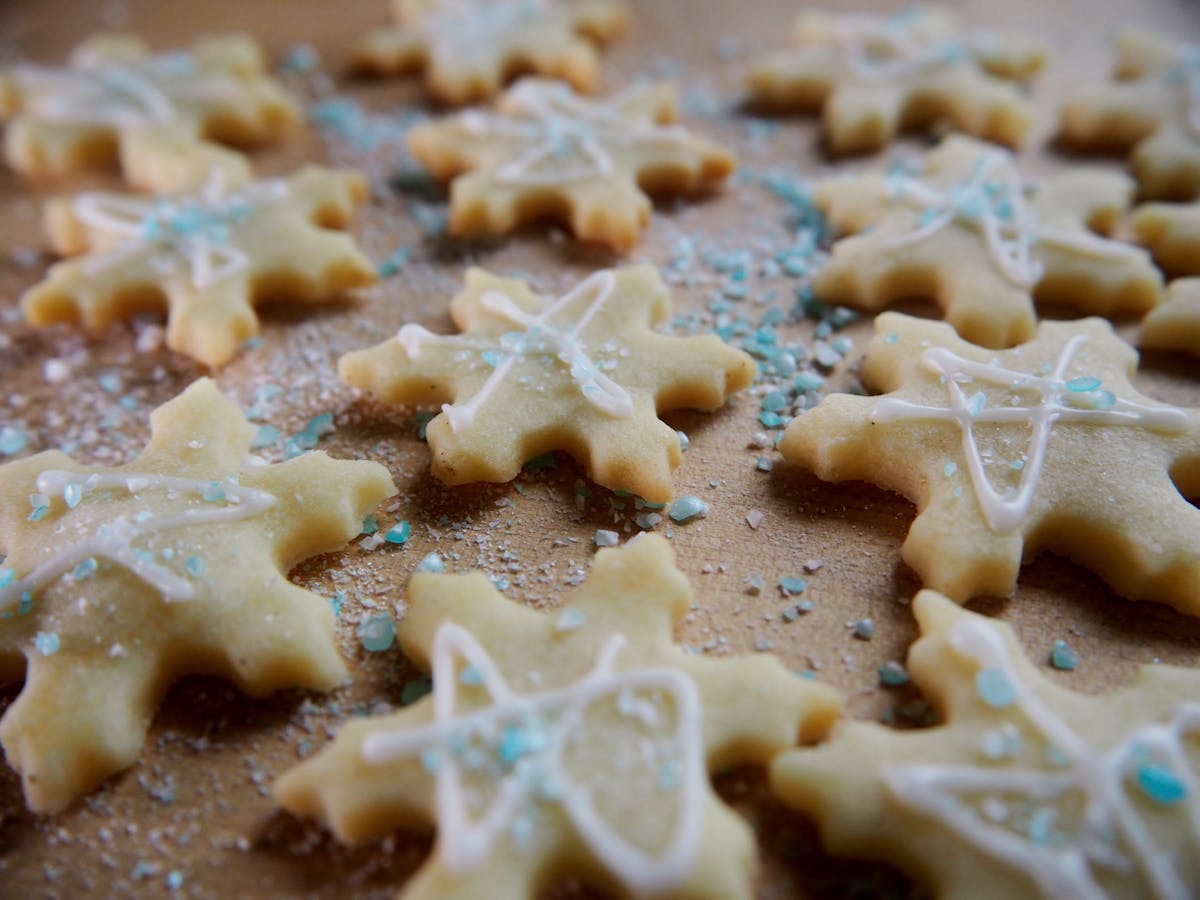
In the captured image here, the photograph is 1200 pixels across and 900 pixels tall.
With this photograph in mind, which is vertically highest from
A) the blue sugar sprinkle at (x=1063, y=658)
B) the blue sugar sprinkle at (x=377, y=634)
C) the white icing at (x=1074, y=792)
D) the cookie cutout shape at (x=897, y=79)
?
the cookie cutout shape at (x=897, y=79)

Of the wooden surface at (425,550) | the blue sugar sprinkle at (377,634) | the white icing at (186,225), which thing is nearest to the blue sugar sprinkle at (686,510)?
the wooden surface at (425,550)

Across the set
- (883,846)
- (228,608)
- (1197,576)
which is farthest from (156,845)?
(1197,576)

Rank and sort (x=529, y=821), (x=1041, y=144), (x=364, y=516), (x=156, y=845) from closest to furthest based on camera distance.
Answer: (x=529, y=821), (x=156, y=845), (x=364, y=516), (x=1041, y=144)

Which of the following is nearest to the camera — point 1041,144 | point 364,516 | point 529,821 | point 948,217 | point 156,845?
point 529,821

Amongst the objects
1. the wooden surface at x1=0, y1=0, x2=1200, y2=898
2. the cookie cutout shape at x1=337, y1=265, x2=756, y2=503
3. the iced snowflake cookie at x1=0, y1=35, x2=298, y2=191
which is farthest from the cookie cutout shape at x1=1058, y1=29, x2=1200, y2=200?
the iced snowflake cookie at x1=0, y1=35, x2=298, y2=191

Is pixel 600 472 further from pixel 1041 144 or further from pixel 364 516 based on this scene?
pixel 1041 144

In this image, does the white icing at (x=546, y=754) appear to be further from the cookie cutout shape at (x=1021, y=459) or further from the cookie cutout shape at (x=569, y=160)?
the cookie cutout shape at (x=569, y=160)

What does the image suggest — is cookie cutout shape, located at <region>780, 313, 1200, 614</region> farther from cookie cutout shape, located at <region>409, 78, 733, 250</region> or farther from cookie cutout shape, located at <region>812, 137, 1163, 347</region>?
cookie cutout shape, located at <region>409, 78, 733, 250</region>
